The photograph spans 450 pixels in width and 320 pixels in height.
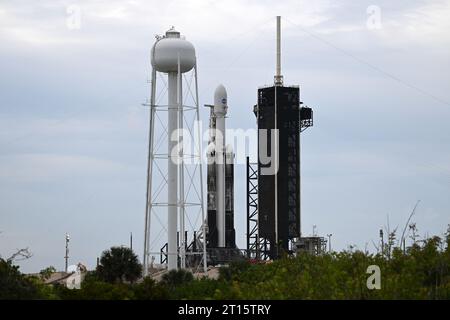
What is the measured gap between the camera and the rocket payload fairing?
9619 centimetres

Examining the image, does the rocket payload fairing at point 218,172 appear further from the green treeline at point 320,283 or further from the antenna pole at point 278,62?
the green treeline at point 320,283

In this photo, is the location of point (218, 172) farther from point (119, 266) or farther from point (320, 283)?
point (320, 283)

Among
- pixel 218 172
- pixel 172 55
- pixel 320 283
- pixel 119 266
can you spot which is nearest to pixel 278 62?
pixel 218 172

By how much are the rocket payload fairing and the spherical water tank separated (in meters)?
30.9

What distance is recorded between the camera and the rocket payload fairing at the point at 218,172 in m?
96.2

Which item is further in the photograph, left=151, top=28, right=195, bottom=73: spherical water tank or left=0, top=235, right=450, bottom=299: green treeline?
left=151, top=28, right=195, bottom=73: spherical water tank

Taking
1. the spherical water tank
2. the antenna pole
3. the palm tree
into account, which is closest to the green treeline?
the palm tree

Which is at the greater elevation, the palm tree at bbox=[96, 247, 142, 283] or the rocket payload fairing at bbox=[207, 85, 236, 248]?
the rocket payload fairing at bbox=[207, 85, 236, 248]

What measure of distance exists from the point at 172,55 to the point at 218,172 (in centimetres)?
3381

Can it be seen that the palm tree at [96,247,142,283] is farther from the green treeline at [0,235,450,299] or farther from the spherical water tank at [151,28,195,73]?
the green treeline at [0,235,450,299]

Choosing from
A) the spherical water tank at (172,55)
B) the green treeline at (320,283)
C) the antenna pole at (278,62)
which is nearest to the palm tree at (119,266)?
the spherical water tank at (172,55)
